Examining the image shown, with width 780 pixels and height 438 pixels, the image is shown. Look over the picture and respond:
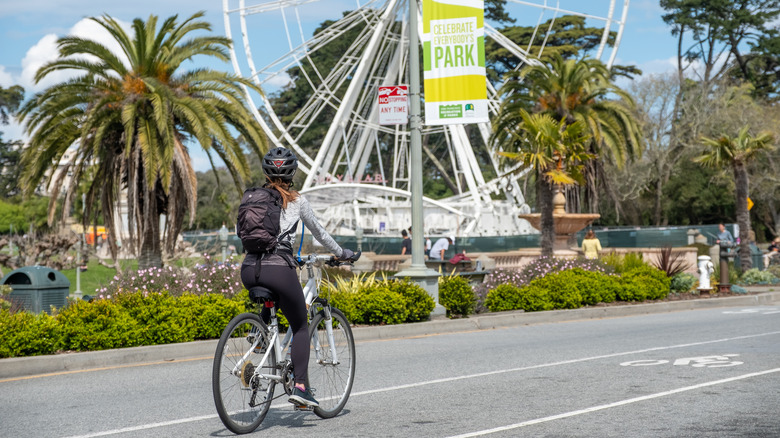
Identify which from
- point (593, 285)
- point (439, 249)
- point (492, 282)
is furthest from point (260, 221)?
point (439, 249)

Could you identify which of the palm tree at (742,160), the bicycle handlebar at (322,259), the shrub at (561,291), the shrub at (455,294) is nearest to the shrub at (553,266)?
the shrub at (561,291)

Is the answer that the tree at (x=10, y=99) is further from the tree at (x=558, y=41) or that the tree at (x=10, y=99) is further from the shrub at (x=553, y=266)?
the shrub at (x=553, y=266)

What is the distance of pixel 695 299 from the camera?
21031 millimetres

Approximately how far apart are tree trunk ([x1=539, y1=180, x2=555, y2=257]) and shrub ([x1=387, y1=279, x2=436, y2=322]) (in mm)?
11510

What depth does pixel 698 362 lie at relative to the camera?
999cm

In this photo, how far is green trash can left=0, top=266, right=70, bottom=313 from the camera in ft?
45.5

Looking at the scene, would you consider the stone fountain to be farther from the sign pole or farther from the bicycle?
the bicycle

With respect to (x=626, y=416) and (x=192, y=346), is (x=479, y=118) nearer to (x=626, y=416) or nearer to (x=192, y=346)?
(x=192, y=346)

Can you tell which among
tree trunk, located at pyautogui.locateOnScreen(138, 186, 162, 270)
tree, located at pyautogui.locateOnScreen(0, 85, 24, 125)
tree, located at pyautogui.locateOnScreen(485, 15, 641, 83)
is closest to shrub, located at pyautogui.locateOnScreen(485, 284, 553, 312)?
tree trunk, located at pyautogui.locateOnScreen(138, 186, 162, 270)

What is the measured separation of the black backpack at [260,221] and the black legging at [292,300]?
0.15 m

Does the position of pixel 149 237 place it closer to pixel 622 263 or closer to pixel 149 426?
pixel 622 263

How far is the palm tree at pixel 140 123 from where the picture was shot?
19.3 metres

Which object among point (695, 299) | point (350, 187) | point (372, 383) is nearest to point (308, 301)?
point (372, 383)

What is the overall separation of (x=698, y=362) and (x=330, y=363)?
16.8ft
